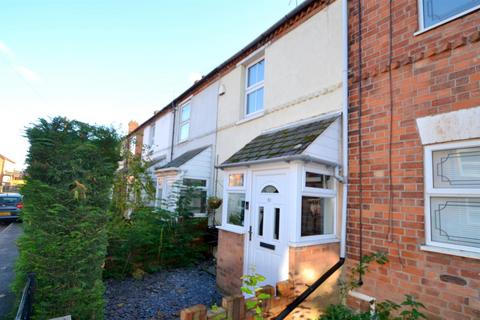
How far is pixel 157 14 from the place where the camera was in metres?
7.49

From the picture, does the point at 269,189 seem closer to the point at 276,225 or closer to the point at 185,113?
the point at 276,225

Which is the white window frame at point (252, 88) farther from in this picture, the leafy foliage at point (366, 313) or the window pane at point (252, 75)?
the leafy foliage at point (366, 313)

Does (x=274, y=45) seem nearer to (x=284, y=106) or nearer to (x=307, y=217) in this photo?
(x=284, y=106)

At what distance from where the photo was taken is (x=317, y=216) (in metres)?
4.57

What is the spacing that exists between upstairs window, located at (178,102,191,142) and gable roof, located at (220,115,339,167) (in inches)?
261

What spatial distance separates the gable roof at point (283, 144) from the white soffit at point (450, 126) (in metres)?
1.50

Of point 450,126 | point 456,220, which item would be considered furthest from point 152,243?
point 450,126

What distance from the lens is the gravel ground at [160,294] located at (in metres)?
4.41

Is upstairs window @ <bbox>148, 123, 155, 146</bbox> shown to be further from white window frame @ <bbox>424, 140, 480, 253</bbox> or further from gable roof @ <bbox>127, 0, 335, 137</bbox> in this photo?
white window frame @ <bbox>424, 140, 480, 253</bbox>

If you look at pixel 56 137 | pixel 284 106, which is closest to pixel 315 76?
pixel 284 106

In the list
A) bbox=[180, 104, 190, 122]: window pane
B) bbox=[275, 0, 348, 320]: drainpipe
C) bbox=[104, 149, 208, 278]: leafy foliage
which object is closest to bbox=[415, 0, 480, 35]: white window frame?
bbox=[275, 0, 348, 320]: drainpipe

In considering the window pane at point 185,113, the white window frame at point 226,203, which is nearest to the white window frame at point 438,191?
the white window frame at point 226,203

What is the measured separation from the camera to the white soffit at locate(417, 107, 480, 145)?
3031 mm

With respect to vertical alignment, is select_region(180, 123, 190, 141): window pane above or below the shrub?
above
